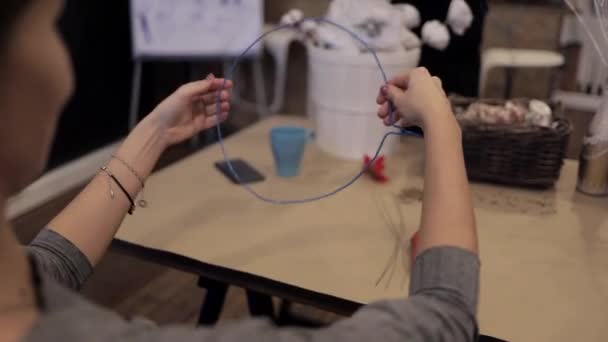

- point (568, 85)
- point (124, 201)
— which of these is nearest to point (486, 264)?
point (124, 201)

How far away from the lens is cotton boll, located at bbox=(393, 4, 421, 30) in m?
1.38

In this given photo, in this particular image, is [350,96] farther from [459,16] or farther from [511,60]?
[511,60]

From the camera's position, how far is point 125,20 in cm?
284

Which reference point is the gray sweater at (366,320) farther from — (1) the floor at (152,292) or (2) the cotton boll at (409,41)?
(1) the floor at (152,292)

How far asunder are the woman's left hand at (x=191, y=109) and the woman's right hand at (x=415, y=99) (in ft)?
1.00

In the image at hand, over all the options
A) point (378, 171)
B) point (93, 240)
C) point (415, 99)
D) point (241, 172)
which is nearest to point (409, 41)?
point (378, 171)

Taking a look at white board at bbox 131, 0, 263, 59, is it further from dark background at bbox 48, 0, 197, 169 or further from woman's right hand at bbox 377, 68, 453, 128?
woman's right hand at bbox 377, 68, 453, 128

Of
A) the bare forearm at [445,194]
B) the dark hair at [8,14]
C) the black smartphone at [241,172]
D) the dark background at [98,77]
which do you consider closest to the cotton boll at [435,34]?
the black smartphone at [241,172]

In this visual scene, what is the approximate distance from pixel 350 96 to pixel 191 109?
45 cm

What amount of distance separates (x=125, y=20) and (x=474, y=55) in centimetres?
183

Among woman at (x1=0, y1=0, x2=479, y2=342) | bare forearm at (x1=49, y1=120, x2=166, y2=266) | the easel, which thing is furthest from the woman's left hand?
the easel

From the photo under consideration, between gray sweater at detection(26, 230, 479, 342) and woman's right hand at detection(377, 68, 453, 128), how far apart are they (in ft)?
0.66

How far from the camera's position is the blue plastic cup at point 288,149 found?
1285 millimetres

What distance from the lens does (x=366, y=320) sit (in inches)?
23.0
